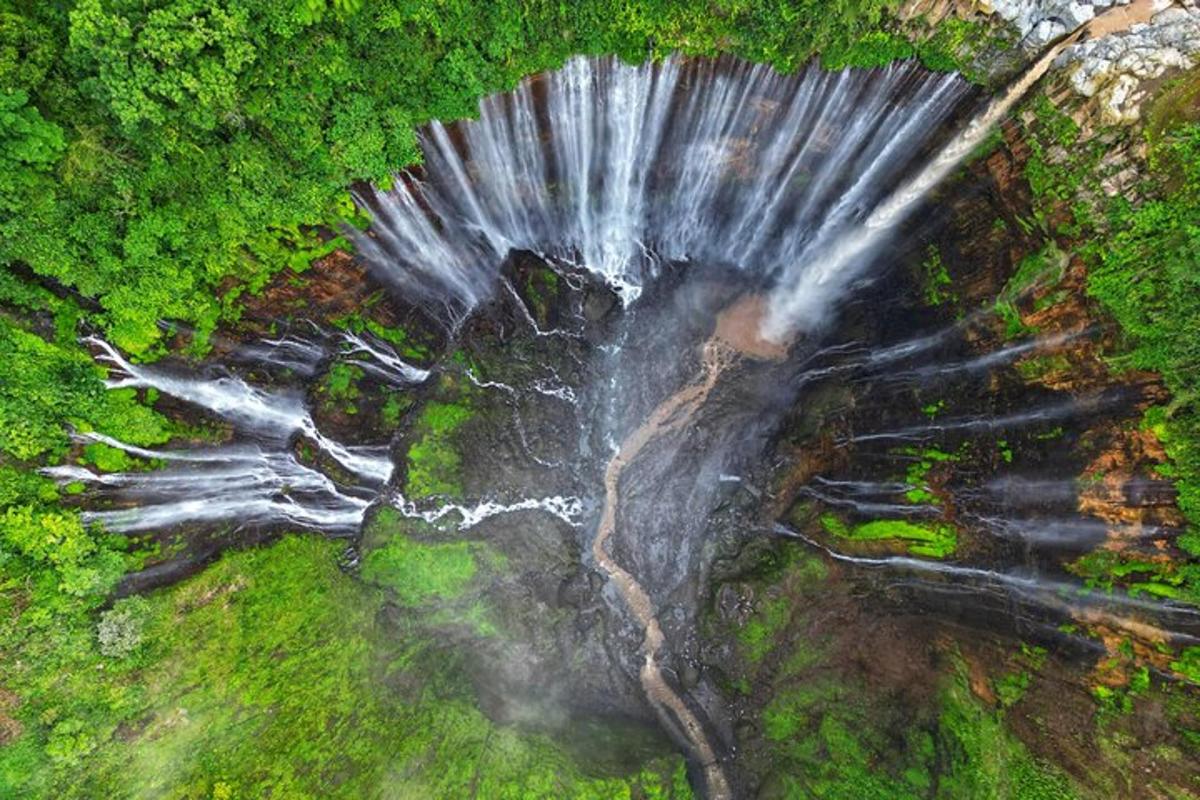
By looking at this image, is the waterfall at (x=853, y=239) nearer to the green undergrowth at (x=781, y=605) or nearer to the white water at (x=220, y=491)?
the green undergrowth at (x=781, y=605)

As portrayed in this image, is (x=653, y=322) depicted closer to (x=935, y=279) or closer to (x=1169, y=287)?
(x=935, y=279)

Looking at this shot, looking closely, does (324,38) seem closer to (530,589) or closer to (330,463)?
(330,463)

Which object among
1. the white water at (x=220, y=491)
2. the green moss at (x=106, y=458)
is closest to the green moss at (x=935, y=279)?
the white water at (x=220, y=491)

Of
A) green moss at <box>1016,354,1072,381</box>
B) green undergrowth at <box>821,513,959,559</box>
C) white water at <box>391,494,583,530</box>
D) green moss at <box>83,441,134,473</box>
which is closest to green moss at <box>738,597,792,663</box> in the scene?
green undergrowth at <box>821,513,959,559</box>

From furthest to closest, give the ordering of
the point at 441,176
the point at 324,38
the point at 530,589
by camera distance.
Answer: the point at 530,589, the point at 441,176, the point at 324,38

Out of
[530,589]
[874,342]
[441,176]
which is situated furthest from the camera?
[530,589]

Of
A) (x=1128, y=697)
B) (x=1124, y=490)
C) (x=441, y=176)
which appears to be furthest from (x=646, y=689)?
(x=441, y=176)
